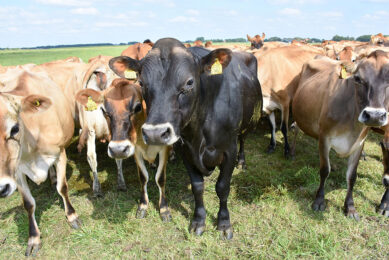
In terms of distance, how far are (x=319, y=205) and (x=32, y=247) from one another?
12.1 ft

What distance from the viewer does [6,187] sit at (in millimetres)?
2568

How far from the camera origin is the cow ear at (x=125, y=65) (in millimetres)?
2807

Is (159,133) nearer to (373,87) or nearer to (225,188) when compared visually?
(225,188)

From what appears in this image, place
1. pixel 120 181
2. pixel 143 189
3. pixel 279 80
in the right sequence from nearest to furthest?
pixel 143 189 → pixel 120 181 → pixel 279 80

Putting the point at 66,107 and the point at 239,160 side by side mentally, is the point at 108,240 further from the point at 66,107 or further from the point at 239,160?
the point at 239,160

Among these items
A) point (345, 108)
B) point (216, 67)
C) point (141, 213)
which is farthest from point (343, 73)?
point (141, 213)

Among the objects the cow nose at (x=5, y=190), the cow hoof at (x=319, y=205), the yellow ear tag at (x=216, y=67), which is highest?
the yellow ear tag at (x=216, y=67)

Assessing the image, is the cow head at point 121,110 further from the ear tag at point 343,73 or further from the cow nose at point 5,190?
the ear tag at point 343,73

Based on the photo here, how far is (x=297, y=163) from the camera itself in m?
5.42

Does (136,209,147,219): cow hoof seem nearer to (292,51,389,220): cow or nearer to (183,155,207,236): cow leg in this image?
(183,155,207,236): cow leg

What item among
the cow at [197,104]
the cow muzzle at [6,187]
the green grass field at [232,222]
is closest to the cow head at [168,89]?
the cow at [197,104]

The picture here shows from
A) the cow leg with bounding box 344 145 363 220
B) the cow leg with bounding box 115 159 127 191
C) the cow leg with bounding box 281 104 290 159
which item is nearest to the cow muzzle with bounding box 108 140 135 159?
the cow leg with bounding box 115 159 127 191

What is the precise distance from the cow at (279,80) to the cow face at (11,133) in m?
4.54

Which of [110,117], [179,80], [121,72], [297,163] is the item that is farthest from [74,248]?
[297,163]
